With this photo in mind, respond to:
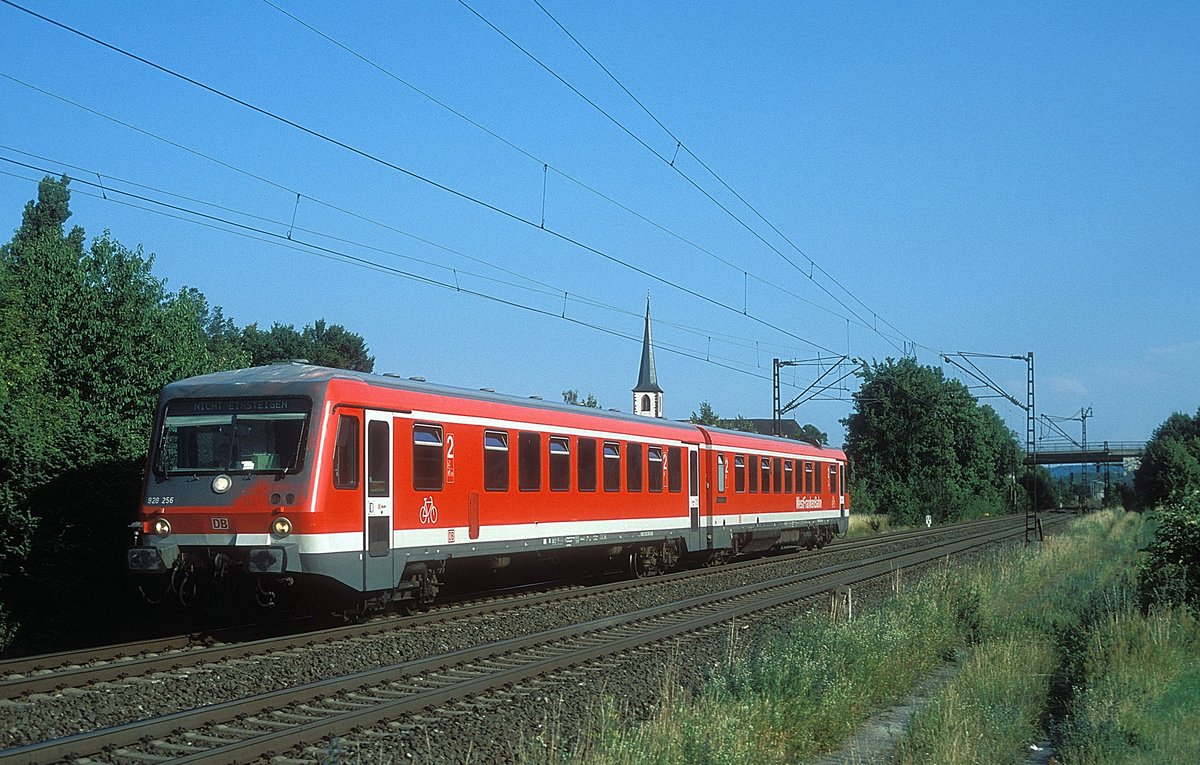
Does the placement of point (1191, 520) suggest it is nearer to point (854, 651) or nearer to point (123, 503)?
point (854, 651)

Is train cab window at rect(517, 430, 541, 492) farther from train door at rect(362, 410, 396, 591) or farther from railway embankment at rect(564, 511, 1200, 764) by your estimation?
railway embankment at rect(564, 511, 1200, 764)

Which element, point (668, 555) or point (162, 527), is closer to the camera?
point (162, 527)

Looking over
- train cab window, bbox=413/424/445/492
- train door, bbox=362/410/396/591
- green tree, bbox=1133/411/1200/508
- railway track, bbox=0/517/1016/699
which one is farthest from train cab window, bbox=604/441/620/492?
green tree, bbox=1133/411/1200/508

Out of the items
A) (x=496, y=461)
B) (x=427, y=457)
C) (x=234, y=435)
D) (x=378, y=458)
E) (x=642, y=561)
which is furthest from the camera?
(x=642, y=561)

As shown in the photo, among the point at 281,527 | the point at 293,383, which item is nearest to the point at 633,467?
the point at 293,383

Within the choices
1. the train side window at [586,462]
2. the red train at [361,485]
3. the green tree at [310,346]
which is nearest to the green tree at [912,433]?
the green tree at [310,346]

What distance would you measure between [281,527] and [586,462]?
7.95 metres

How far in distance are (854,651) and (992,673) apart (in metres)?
1.45

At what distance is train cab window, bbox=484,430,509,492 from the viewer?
17359 millimetres

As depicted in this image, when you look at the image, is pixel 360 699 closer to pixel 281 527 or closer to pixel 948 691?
pixel 281 527

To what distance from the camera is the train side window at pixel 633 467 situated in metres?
22.1

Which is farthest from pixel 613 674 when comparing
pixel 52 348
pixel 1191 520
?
pixel 52 348

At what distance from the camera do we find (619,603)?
18.7m

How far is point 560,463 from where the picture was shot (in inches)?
774
